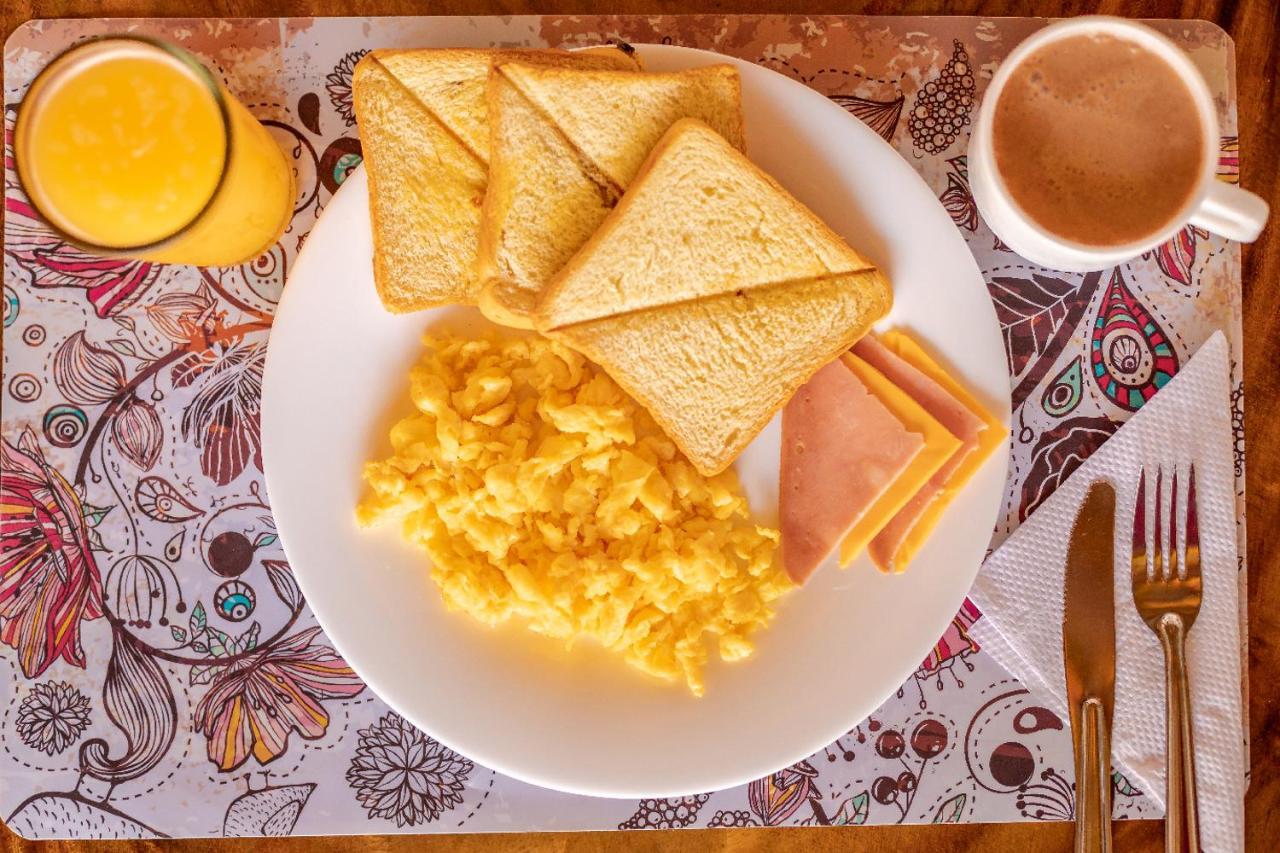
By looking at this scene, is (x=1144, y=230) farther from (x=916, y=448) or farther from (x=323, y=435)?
(x=323, y=435)

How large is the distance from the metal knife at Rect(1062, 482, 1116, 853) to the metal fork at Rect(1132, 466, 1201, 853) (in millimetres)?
54

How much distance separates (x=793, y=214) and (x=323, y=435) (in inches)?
30.8

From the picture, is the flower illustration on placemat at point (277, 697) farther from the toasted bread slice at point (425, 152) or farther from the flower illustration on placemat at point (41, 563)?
the toasted bread slice at point (425, 152)

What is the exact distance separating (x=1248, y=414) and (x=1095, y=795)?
68cm

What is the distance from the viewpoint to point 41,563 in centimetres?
153

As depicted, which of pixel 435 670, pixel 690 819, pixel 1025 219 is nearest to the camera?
pixel 1025 219

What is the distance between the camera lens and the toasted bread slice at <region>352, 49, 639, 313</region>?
137cm

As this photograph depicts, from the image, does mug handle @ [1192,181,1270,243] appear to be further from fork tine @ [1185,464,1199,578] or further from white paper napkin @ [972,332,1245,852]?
fork tine @ [1185,464,1199,578]

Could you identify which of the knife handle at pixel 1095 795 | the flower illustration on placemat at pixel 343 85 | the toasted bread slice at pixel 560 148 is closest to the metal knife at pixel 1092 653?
the knife handle at pixel 1095 795

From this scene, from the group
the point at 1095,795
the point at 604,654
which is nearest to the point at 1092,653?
the point at 1095,795

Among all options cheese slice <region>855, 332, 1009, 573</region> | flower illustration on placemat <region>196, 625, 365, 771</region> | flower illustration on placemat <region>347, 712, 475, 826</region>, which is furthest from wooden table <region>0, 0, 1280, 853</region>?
cheese slice <region>855, 332, 1009, 573</region>

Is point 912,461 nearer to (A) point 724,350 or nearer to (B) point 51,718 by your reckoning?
(A) point 724,350

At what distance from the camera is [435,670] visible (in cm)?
139

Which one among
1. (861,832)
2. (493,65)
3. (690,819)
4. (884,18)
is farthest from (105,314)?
(861,832)
